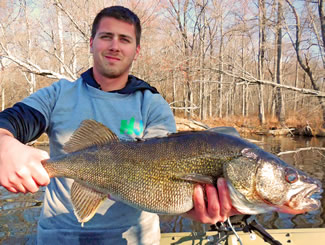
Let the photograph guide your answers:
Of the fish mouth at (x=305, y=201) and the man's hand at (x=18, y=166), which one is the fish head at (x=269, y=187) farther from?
the man's hand at (x=18, y=166)

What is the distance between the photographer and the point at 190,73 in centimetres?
1025

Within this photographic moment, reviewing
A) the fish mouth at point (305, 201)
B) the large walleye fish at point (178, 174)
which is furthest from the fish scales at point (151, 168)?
the fish mouth at point (305, 201)

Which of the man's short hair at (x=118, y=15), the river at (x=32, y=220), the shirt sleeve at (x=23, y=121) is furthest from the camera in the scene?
the river at (x=32, y=220)

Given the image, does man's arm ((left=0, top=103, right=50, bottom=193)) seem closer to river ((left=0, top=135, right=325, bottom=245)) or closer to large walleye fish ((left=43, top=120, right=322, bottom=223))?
large walleye fish ((left=43, top=120, right=322, bottom=223))

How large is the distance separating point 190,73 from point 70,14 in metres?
5.70

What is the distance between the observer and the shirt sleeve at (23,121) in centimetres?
174

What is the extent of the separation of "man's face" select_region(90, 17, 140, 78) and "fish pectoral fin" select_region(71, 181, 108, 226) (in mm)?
1039

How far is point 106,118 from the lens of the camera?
2.27 m

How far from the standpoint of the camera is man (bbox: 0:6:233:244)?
→ 76.6 inches

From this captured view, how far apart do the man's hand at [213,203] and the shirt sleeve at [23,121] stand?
1289 mm

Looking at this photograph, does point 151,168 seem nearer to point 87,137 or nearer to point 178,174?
point 178,174

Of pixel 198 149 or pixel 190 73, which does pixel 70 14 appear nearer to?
pixel 190 73

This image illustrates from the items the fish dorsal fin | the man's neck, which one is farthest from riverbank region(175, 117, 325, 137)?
the fish dorsal fin

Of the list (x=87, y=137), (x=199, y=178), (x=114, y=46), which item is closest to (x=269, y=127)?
(x=114, y=46)
